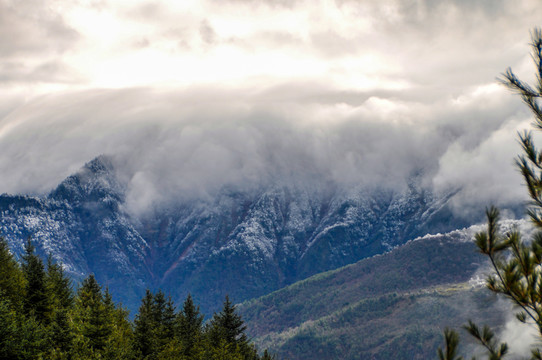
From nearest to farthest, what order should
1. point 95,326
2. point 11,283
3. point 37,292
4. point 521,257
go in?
point 521,257
point 95,326
point 11,283
point 37,292

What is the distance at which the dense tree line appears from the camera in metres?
56.0

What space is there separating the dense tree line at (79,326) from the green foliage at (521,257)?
39312 millimetres

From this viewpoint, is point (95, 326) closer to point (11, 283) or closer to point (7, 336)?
point (11, 283)

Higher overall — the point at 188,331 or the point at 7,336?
the point at 188,331

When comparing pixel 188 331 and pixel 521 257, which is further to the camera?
pixel 188 331

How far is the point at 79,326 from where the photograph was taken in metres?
66.4

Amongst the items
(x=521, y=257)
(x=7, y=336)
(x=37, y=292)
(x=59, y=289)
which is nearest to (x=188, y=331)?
(x=59, y=289)

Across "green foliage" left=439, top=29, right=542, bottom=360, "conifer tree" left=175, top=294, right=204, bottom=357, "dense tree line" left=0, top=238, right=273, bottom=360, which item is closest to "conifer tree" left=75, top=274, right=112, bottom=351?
"dense tree line" left=0, top=238, right=273, bottom=360

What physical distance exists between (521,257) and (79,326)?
5356 centimetres

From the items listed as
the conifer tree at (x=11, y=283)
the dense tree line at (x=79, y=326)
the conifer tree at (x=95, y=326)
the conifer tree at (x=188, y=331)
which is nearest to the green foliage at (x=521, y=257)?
the dense tree line at (x=79, y=326)

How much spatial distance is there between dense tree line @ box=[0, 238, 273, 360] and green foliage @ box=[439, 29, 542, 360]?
39312 mm

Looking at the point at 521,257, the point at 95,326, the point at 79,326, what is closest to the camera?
the point at 521,257

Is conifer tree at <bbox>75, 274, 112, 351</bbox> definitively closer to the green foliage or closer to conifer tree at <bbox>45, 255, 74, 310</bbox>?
conifer tree at <bbox>45, 255, 74, 310</bbox>

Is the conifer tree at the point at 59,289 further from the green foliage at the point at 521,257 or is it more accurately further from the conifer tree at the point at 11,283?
the green foliage at the point at 521,257
